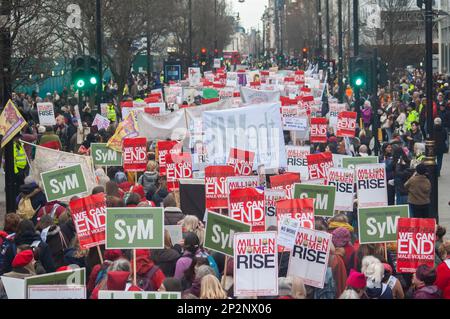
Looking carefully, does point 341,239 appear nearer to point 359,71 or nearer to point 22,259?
point 22,259

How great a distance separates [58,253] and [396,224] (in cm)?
367

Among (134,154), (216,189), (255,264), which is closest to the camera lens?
(255,264)

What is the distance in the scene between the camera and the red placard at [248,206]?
42.1 ft

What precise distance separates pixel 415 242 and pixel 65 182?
516cm

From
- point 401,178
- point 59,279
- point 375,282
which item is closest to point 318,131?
point 401,178

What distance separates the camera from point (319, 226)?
43.2 ft

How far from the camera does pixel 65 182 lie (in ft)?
49.7

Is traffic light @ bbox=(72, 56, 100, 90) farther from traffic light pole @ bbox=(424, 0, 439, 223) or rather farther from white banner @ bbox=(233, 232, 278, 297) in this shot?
white banner @ bbox=(233, 232, 278, 297)

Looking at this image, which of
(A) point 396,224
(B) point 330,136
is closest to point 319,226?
(A) point 396,224

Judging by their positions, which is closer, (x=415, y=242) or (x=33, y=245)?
(x=415, y=242)

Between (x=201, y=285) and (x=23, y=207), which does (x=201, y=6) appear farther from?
(x=201, y=285)

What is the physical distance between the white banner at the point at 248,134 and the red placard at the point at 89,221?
6864 millimetres
